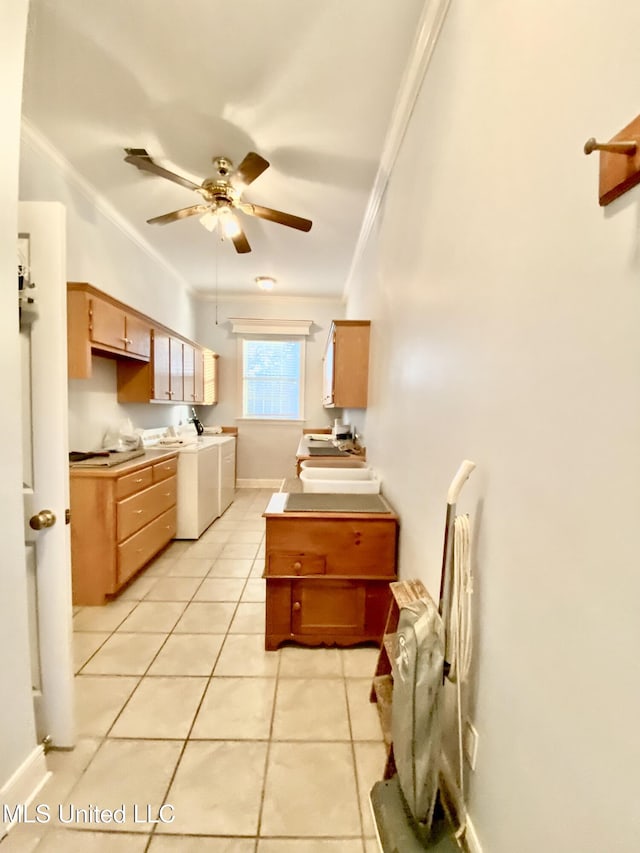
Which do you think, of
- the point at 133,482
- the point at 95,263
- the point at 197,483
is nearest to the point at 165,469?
the point at 197,483

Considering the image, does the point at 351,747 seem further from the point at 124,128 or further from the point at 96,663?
the point at 124,128

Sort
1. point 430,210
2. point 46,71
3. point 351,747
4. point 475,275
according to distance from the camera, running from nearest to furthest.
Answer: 1. point 475,275
2. point 351,747
3. point 430,210
4. point 46,71

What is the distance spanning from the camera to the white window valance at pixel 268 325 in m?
5.65

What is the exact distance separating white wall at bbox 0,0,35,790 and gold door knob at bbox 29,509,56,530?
0.17ft

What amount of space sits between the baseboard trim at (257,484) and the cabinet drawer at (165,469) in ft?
7.66

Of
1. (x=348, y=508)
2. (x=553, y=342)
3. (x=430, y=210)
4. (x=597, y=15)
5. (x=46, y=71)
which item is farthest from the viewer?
(x=348, y=508)

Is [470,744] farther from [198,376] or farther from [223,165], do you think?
[198,376]

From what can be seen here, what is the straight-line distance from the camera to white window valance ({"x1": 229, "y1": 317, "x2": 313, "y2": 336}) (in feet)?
18.5

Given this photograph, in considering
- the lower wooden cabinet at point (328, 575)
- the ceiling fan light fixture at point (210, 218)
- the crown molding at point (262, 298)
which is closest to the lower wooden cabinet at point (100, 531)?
the lower wooden cabinet at point (328, 575)

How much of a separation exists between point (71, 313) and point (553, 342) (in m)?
2.83

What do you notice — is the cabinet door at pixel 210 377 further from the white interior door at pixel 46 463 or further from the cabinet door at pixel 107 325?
the white interior door at pixel 46 463

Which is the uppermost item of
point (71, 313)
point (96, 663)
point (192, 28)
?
point (192, 28)

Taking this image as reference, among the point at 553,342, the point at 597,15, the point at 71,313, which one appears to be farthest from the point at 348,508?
the point at 71,313

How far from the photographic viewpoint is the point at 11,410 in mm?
1154
